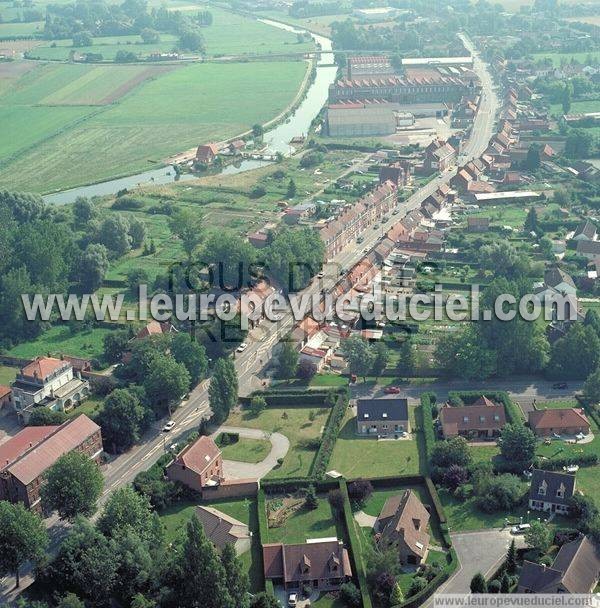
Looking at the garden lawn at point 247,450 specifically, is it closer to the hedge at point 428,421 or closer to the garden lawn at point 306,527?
the garden lawn at point 306,527

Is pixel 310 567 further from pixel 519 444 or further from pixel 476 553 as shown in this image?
pixel 519 444

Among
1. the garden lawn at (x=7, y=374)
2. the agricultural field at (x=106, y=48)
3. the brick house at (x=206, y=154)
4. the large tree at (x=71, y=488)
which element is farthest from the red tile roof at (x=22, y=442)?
the agricultural field at (x=106, y=48)

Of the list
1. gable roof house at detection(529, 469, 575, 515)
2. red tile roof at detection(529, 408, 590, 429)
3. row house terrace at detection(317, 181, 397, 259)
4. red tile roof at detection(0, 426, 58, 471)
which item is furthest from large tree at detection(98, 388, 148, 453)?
row house terrace at detection(317, 181, 397, 259)

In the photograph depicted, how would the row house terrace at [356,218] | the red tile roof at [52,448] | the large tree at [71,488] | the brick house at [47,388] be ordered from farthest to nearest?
the row house terrace at [356,218] < the brick house at [47,388] < the red tile roof at [52,448] < the large tree at [71,488]

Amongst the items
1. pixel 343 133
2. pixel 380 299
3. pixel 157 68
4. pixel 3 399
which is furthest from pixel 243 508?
pixel 157 68

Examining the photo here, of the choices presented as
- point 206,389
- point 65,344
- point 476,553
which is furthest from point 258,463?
point 65,344

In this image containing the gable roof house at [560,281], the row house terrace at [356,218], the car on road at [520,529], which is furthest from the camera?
the row house terrace at [356,218]

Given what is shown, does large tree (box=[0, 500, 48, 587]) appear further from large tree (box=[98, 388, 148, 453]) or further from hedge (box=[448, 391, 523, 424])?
hedge (box=[448, 391, 523, 424])
